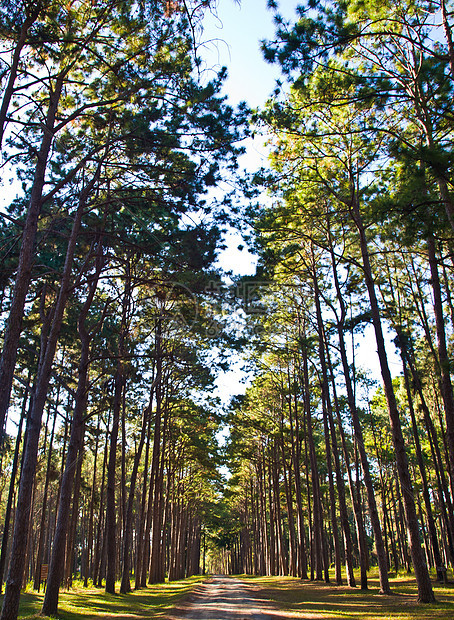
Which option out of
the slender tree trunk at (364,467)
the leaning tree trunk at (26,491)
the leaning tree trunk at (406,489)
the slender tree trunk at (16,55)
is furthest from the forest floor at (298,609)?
the slender tree trunk at (16,55)

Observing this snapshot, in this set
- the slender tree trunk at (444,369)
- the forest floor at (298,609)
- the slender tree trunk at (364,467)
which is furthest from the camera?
the slender tree trunk at (364,467)

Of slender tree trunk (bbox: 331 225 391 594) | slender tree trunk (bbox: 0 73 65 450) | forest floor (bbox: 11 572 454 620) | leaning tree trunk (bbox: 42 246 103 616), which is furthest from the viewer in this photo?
slender tree trunk (bbox: 331 225 391 594)

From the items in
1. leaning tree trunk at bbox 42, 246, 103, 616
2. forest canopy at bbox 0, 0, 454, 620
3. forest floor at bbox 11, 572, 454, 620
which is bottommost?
forest floor at bbox 11, 572, 454, 620

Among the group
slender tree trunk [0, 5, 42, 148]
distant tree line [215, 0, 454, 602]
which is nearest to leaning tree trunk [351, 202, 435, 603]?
distant tree line [215, 0, 454, 602]

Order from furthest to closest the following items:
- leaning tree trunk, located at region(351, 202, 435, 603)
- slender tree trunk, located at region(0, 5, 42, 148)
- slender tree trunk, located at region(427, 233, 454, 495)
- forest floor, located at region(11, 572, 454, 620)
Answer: leaning tree trunk, located at region(351, 202, 435, 603)
slender tree trunk, located at region(427, 233, 454, 495)
forest floor, located at region(11, 572, 454, 620)
slender tree trunk, located at region(0, 5, 42, 148)

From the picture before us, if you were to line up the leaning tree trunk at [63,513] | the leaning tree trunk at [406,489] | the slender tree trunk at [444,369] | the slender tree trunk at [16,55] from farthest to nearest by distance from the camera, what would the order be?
the leaning tree trunk at [63,513] → the leaning tree trunk at [406,489] → the slender tree trunk at [444,369] → the slender tree trunk at [16,55]

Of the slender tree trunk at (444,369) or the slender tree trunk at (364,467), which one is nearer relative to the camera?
the slender tree trunk at (444,369)

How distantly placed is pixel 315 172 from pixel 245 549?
2471 inches

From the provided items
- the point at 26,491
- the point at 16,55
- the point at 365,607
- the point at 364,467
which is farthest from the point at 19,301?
the point at 364,467

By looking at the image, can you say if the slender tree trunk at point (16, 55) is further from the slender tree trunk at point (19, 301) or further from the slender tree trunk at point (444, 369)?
the slender tree trunk at point (444, 369)

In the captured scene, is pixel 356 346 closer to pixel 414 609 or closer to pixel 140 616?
pixel 414 609

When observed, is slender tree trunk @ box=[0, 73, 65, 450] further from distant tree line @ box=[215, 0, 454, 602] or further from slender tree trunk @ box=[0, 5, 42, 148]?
distant tree line @ box=[215, 0, 454, 602]

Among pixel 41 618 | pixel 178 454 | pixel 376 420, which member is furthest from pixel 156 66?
pixel 178 454

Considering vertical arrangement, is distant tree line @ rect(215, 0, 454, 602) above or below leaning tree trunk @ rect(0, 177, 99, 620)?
above
